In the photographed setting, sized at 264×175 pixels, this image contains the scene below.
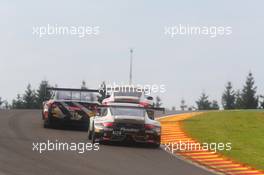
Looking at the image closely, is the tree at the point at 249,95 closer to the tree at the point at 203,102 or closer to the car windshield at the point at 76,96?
the tree at the point at 203,102

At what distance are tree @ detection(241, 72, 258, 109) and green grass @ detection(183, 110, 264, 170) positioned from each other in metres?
65.0

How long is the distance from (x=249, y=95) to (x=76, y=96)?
80.9 metres

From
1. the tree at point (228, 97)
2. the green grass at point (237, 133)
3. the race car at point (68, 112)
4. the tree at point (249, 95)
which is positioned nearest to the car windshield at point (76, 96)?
the race car at point (68, 112)

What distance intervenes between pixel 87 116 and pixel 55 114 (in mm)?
1162

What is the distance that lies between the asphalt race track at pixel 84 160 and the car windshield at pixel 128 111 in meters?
1.05

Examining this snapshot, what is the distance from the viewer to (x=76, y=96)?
2422 cm

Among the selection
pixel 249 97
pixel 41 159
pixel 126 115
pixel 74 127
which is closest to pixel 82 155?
pixel 41 159

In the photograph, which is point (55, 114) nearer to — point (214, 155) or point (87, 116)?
point (87, 116)

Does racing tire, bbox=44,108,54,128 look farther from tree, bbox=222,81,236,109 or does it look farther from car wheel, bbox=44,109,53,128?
tree, bbox=222,81,236,109

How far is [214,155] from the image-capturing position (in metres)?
18.3

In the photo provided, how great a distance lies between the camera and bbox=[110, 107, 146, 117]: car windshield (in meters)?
19.9

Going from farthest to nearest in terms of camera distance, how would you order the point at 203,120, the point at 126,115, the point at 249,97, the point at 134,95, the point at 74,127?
the point at 249,97 → the point at 203,120 → the point at 134,95 → the point at 74,127 → the point at 126,115

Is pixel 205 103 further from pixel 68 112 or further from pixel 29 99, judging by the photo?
pixel 68 112

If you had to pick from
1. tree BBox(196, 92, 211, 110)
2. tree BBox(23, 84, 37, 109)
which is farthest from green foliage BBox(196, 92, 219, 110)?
tree BBox(23, 84, 37, 109)
